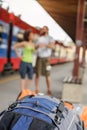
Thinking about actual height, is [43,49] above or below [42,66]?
above

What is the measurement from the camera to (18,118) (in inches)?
167

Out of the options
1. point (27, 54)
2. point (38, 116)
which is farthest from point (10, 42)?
point (38, 116)

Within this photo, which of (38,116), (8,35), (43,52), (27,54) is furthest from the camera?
(8,35)

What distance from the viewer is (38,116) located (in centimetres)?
424

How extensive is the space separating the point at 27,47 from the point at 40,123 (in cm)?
669

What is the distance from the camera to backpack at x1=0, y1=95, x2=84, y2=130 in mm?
4168

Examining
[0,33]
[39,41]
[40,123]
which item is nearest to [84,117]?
[40,123]

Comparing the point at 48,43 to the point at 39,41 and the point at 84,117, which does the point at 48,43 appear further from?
the point at 84,117

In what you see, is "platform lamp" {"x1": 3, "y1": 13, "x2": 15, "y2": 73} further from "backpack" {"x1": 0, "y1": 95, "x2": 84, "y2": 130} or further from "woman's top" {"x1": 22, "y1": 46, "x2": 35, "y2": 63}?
"backpack" {"x1": 0, "y1": 95, "x2": 84, "y2": 130}

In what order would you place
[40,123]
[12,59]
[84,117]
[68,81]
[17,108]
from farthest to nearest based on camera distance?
[12,59]
[68,81]
[84,117]
[17,108]
[40,123]

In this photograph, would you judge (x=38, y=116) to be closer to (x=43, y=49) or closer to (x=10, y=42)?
(x=43, y=49)

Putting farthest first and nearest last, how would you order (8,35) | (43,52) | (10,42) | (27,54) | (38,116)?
1. (10,42)
2. (8,35)
3. (43,52)
4. (27,54)
5. (38,116)

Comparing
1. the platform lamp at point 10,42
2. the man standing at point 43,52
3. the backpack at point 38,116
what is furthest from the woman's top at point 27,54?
the platform lamp at point 10,42

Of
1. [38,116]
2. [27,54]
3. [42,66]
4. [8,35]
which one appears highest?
[8,35]
